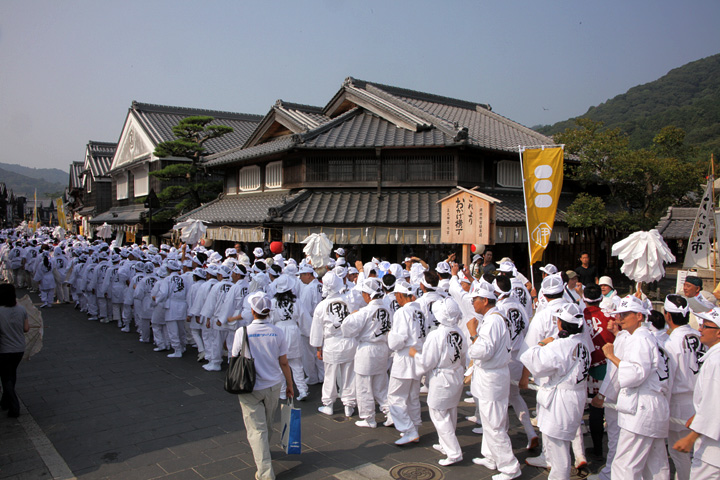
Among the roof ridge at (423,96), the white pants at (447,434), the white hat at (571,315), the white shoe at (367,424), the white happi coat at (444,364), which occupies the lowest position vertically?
the white shoe at (367,424)

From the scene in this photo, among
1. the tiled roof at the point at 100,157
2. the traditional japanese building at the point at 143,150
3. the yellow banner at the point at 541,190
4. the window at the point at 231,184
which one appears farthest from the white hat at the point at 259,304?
the tiled roof at the point at 100,157

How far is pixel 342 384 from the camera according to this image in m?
7.54

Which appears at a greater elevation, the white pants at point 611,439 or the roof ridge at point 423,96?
the roof ridge at point 423,96

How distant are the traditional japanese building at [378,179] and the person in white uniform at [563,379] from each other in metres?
11.1

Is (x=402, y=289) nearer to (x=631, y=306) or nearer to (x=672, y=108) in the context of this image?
(x=631, y=306)

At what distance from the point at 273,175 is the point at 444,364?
16.0 meters

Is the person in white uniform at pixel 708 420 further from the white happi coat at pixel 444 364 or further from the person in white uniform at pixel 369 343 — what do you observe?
the person in white uniform at pixel 369 343

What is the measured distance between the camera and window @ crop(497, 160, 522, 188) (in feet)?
61.6

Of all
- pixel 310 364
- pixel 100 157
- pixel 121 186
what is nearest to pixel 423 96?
pixel 310 364

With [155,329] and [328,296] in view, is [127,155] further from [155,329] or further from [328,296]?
[328,296]

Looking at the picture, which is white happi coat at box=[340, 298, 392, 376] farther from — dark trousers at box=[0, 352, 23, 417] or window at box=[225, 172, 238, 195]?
window at box=[225, 172, 238, 195]

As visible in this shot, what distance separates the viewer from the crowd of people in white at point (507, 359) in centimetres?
464

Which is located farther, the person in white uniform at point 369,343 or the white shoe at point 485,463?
the person in white uniform at point 369,343

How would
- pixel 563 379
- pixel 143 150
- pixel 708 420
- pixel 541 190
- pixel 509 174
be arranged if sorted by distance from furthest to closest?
1. pixel 143 150
2. pixel 509 174
3. pixel 541 190
4. pixel 563 379
5. pixel 708 420
